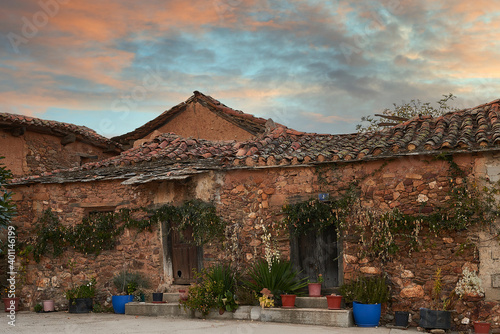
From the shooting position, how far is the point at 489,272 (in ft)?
30.8

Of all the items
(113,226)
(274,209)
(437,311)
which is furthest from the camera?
(113,226)

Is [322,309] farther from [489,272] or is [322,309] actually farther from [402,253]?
[489,272]

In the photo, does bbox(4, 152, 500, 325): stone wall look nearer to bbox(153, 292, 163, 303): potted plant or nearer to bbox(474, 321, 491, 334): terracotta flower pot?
bbox(474, 321, 491, 334): terracotta flower pot

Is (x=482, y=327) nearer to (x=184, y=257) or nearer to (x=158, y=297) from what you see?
(x=184, y=257)

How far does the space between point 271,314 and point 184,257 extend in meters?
2.88

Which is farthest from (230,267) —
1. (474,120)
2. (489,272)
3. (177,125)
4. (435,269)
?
(177,125)

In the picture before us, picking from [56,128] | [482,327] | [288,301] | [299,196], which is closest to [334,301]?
[288,301]

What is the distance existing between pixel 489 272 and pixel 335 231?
118 inches

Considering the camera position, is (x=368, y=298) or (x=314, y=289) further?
(x=314, y=289)

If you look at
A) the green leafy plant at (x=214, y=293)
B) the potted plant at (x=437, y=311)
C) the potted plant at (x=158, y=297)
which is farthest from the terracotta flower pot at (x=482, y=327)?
the potted plant at (x=158, y=297)

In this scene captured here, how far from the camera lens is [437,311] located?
9328 millimetres

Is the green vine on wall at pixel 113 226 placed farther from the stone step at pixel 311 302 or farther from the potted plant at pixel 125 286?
the stone step at pixel 311 302

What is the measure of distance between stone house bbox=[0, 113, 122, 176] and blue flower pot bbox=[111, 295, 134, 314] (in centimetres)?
604

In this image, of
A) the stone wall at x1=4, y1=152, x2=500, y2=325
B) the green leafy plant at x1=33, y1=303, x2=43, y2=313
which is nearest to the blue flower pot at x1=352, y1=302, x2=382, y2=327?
the stone wall at x1=4, y1=152, x2=500, y2=325
